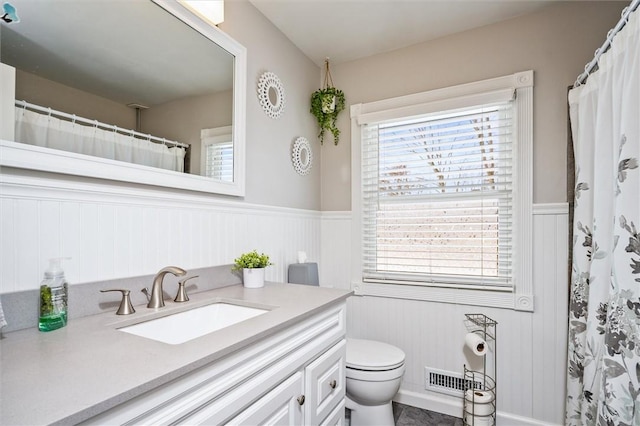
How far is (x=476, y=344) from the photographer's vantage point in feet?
6.12

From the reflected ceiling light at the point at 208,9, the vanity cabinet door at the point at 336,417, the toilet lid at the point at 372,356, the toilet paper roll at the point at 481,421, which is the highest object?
the reflected ceiling light at the point at 208,9

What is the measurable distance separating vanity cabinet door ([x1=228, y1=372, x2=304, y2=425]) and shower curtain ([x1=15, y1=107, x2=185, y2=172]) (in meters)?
0.93

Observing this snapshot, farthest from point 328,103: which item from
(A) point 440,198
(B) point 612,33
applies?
(B) point 612,33

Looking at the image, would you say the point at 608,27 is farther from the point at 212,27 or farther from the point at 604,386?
the point at 212,27

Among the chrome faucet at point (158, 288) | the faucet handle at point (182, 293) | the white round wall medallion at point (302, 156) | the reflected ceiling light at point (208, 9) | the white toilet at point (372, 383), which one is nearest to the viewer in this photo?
the chrome faucet at point (158, 288)

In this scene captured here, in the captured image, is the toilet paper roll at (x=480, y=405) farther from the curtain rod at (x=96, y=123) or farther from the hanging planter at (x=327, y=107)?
the curtain rod at (x=96, y=123)

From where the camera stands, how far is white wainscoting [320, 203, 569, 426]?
1.85 m

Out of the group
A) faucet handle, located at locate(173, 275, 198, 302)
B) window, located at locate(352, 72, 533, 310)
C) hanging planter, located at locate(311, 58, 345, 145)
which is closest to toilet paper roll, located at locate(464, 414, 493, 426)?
window, located at locate(352, 72, 533, 310)

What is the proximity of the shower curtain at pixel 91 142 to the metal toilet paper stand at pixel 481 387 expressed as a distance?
5.96ft

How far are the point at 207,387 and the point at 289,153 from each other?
5.32 feet

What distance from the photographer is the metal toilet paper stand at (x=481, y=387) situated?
1.85 meters

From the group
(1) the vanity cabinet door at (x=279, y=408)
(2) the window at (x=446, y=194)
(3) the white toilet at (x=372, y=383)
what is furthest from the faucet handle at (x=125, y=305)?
(2) the window at (x=446, y=194)

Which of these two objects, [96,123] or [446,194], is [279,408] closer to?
[96,123]

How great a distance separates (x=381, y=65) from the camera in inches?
94.4
